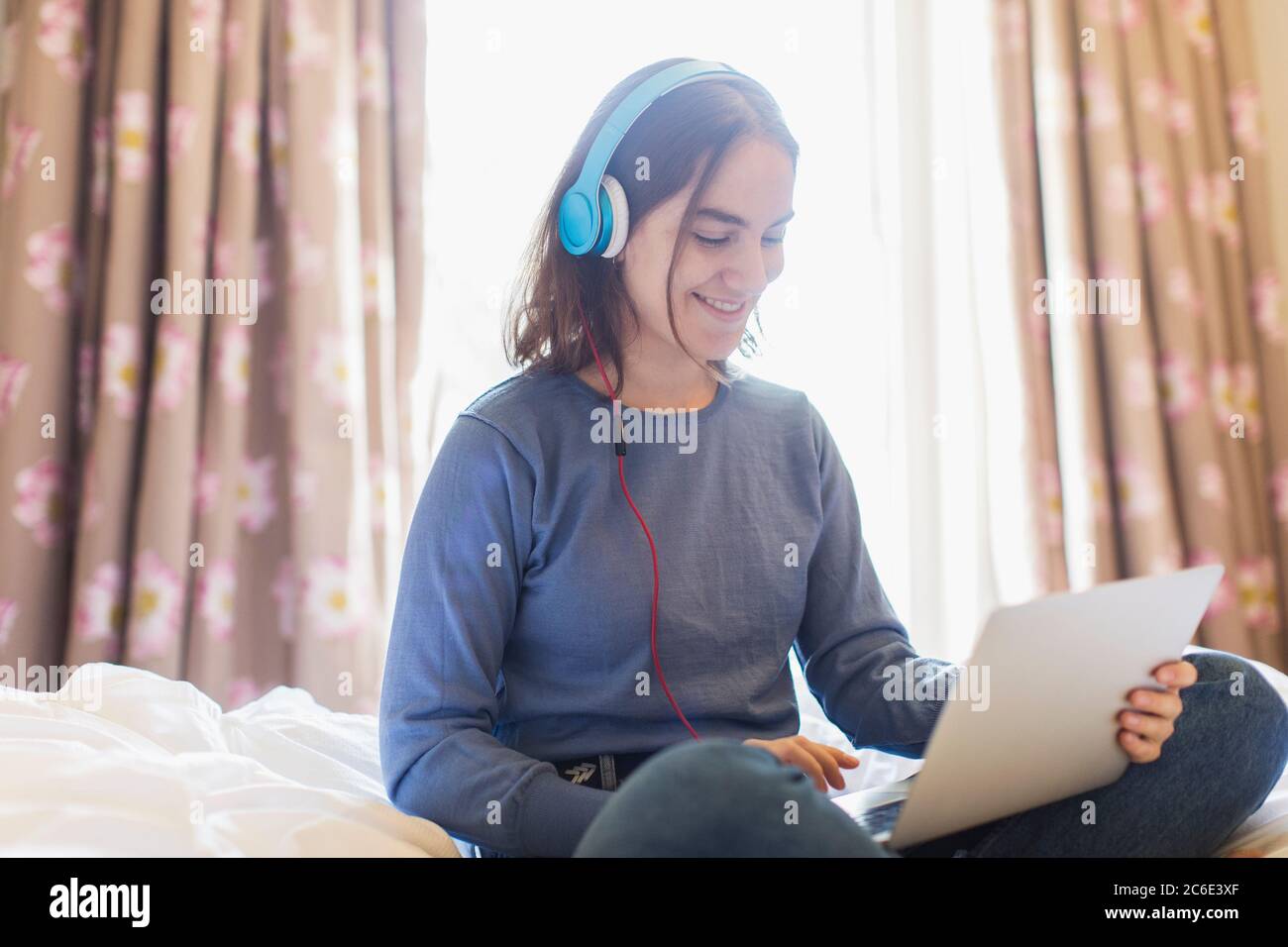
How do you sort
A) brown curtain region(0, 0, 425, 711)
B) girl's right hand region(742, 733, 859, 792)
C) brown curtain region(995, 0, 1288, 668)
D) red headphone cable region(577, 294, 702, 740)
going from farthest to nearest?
brown curtain region(995, 0, 1288, 668) → brown curtain region(0, 0, 425, 711) → red headphone cable region(577, 294, 702, 740) → girl's right hand region(742, 733, 859, 792)

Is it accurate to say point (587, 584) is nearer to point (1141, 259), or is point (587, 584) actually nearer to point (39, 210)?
point (39, 210)

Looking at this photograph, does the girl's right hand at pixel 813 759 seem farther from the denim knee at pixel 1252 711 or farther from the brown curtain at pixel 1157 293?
the brown curtain at pixel 1157 293

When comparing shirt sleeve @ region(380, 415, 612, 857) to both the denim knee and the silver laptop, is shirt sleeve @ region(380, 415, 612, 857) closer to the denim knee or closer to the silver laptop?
the silver laptop

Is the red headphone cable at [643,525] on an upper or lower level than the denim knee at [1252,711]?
upper

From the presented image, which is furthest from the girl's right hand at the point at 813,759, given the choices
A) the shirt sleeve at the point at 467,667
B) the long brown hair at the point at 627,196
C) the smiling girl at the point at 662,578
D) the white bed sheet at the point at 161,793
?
the long brown hair at the point at 627,196

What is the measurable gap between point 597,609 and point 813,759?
243 millimetres

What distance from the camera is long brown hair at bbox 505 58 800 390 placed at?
40.8 inches

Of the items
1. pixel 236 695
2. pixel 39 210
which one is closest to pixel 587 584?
pixel 236 695

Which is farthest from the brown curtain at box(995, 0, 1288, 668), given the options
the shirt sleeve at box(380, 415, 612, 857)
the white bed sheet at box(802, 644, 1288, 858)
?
the shirt sleeve at box(380, 415, 612, 857)

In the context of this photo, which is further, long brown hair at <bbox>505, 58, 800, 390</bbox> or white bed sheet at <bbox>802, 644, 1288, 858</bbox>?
long brown hair at <bbox>505, 58, 800, 390</bbox>

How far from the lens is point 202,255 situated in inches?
74.2

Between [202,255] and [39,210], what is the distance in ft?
0.86

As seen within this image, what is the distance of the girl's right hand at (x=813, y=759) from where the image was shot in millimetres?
815

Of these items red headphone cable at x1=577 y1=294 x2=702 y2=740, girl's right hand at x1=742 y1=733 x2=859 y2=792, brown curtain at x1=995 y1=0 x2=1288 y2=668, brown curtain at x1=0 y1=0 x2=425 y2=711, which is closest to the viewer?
girl's right hand at x1=742 y1=733 x2=859 y2=792
